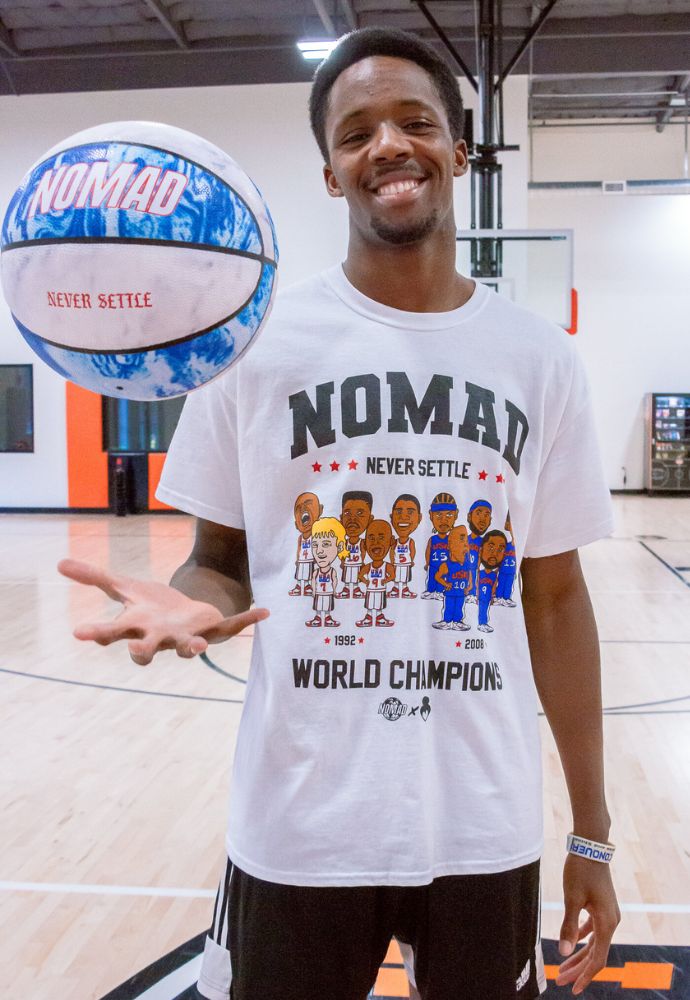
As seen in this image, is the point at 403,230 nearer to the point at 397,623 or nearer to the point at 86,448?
the point at 397,623

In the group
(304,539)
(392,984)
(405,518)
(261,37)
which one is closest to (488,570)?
(405,518)

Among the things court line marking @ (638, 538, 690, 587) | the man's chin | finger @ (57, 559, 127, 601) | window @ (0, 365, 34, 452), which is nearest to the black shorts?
finger @ (57, 559, 127, 601)

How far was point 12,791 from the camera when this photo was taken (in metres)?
3.04

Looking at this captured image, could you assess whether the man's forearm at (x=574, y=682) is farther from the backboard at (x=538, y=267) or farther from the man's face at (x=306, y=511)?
the backboard at (x=538, y=267)

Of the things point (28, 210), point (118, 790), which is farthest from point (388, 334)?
point (118, 790)

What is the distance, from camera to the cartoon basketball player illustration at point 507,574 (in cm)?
112

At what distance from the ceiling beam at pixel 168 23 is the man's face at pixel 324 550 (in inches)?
338

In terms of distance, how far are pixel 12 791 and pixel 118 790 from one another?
35 centimetres

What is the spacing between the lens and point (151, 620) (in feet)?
2.89

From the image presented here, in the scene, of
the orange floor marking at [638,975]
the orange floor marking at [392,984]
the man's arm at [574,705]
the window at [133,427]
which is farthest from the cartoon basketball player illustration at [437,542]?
the window at [133,427]

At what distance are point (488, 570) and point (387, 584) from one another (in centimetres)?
13

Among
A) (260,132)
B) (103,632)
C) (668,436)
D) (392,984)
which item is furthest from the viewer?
(668,436)

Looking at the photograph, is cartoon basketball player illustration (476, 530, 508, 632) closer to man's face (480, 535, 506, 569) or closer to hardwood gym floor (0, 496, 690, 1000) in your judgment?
man's face (480, 535, 506, 569)

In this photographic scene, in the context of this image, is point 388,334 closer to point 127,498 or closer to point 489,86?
point 489,86
